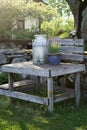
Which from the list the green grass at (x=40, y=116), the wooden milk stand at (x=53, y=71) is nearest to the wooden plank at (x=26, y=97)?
the wooden milk stand at (x=53, y=71)

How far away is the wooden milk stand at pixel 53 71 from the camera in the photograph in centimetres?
575

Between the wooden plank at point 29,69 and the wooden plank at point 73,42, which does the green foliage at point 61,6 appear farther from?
the wooden plank at point 29,69

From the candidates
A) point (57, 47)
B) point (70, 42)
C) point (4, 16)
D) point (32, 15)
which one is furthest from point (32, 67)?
point (32, 15)

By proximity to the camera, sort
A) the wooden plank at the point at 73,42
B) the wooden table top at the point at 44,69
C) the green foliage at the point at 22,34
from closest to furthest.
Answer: the wooden table top at the point at 44,69 < the wooden plank at the point at 73,42 < the green foliage at the point at 22,34

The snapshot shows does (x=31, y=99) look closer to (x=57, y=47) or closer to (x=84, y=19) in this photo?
(x=57, y=47)

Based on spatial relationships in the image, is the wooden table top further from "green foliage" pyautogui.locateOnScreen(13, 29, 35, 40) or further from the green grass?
"green foliage" pyautogui.locateOnScreen(13, 29, 35, 40)

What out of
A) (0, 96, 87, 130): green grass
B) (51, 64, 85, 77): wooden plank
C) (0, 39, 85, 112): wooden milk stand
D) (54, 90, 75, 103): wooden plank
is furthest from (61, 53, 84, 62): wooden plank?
(0, 96, 87, 130): green grass

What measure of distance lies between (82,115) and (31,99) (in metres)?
0.95

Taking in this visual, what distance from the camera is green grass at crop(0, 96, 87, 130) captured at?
5193 mm

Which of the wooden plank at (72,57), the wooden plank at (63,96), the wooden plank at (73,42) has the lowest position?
the wooden plank at (63,96)

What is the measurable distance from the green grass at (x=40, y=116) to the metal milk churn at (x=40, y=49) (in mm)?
868

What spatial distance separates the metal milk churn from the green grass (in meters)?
0.87

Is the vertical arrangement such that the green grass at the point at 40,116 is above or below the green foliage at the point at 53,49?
below

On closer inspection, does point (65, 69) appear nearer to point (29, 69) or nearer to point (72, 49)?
point (29, 69)
